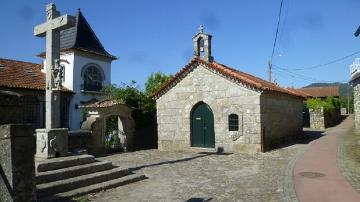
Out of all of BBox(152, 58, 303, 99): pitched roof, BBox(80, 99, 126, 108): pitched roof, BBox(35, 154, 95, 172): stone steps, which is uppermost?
BBox(152, 58, 303, 99): pitched roof

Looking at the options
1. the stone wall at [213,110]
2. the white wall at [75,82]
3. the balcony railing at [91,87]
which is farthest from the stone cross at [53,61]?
the balcony railing at [91,87]

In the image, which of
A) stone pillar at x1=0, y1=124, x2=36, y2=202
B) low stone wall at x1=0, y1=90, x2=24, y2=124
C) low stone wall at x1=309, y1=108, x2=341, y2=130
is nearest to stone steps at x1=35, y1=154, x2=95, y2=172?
low stone wall at x1=0, y1=90, x2=24, y2=124

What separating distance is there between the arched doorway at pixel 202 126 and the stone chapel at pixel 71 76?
9778mm

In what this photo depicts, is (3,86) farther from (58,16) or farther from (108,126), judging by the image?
(58,16)

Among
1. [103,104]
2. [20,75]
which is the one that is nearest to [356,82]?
[103,104]

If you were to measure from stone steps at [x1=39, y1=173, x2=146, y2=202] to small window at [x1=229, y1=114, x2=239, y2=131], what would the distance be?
25.0ft

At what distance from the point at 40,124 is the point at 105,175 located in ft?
52.9

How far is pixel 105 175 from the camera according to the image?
1006 cm

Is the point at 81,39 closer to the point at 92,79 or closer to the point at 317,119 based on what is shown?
the point at 92,79

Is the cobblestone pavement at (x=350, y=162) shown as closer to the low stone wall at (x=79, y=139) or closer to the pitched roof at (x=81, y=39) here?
the low stone wall at (x=79, y=139)

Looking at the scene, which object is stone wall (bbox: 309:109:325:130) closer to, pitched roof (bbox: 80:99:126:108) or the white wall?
the white wall

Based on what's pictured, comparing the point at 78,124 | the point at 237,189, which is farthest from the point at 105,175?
the point at 78,124

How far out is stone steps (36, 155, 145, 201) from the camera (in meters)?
8.42

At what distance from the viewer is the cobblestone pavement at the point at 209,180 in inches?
332
